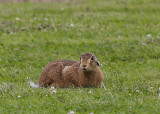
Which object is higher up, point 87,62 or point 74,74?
point 87,62

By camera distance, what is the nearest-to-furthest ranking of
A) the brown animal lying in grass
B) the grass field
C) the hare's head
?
the grass field, the hare's head, the brown animal lying in grass

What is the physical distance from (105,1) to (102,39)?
25.9 ft

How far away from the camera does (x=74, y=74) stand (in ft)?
33.8

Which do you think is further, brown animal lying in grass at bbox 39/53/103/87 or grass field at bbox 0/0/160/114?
brown animal lying in grass at bbox 39/53/103/87

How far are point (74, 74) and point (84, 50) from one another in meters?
4.01

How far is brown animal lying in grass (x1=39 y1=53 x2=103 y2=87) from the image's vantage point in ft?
32.2

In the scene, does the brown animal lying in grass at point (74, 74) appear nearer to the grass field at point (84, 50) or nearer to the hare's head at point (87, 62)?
the hare's head at point (87, 62)

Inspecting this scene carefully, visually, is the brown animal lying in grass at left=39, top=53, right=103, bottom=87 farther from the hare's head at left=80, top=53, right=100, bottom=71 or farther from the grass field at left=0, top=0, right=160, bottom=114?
the grass field at left=0, top=0, right=160, bottom=114

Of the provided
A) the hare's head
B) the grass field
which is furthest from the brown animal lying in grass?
the grass field

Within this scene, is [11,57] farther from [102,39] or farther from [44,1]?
[44,1]

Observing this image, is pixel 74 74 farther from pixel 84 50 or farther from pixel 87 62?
pixel 84 50

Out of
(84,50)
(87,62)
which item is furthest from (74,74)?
(84,50)

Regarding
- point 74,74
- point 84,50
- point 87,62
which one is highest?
point 87,62

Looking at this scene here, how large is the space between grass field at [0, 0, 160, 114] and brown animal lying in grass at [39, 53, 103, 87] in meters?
0.43
